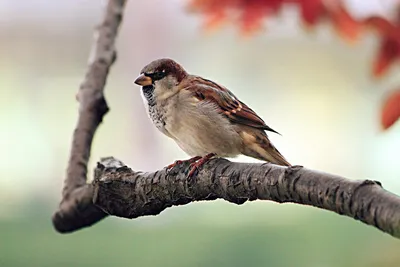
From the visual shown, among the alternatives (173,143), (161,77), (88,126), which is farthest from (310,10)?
(173,143)

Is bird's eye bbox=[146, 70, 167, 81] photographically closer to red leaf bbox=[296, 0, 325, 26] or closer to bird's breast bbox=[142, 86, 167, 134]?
bird's breast bbox=[142, 86, 167, 134]

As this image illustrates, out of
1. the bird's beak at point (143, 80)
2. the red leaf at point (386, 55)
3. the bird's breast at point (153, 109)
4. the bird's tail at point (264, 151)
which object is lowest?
the bird's tail at point (264, 151)

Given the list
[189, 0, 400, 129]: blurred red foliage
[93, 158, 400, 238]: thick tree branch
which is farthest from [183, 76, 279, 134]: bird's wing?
[93, 158, 400, 238]: thick tree branch

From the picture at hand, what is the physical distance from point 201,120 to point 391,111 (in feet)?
0.80

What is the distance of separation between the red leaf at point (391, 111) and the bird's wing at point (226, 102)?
0.16 meters

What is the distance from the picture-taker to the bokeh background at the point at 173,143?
159 cm

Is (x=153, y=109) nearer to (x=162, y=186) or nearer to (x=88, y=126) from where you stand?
(x=88, y=126)

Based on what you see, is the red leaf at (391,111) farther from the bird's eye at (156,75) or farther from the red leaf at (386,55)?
the bird's eye at (156,75)


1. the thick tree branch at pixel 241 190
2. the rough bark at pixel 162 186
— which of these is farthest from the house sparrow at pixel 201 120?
the thick tree branch at pixel 241 190

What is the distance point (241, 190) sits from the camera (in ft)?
1.78

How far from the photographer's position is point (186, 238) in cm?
176

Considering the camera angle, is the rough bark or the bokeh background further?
the bokeh background

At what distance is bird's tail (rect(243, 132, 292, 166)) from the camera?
904mm

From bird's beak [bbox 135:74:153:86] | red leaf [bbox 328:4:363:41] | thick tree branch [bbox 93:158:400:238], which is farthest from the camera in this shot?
red leaf [bbox 328:4:363:41]
